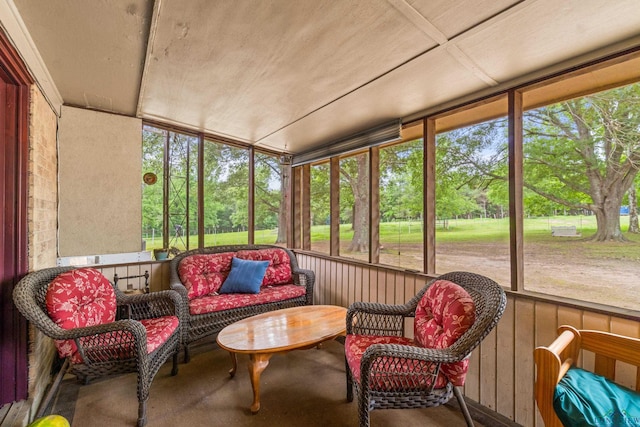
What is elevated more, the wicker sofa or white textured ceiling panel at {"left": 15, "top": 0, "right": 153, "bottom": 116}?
white textured ceiling panel at {"left": 15, "top": 0, "right": 153, "bottom": 116}

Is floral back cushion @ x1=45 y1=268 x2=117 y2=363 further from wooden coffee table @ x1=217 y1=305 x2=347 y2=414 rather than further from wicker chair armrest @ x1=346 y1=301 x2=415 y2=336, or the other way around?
wicker chair armrest @ x1=346 y1=301 x2=415 y2=336

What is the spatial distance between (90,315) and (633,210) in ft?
11.6

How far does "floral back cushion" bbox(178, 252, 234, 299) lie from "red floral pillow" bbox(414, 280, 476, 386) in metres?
2.18

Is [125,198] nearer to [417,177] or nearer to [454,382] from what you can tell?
[417,177]

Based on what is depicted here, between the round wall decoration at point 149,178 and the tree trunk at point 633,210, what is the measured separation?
4.14 metres

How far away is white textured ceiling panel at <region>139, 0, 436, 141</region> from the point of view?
1.42m

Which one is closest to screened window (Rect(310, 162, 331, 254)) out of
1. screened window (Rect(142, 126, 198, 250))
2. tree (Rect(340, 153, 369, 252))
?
tree (Rect(340, 153, 369, 252))

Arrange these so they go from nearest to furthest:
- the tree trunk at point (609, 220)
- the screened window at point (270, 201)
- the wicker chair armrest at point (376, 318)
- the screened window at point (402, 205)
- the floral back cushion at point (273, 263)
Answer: the tree trunk at point (609, 220) → the wicker chair armrest at point (376, 318) → the screened window at point (402, 205) → the floral back cushion at point (273, 263) → the screened window at point (270, 201)

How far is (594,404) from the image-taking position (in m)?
1.08

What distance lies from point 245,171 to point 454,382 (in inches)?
137

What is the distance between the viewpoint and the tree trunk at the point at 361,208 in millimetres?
3323

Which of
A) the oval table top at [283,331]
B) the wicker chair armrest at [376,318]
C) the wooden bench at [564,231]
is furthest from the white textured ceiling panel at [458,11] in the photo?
the oval table top at [283,331]

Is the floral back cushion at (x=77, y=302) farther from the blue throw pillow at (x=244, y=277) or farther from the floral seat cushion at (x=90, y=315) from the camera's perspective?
the blue throw pillow at (x=244, y=277)

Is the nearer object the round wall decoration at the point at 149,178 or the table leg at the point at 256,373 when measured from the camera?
the table leg at the point at 256,373
